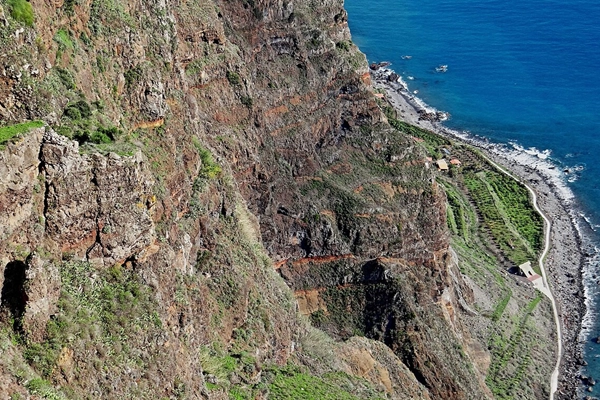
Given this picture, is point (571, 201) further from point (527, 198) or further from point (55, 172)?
point (55, 172)

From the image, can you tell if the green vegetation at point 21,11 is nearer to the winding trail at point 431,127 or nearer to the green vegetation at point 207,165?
the green vegetation at point 207,165

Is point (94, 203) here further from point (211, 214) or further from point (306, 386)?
point (306, 386)

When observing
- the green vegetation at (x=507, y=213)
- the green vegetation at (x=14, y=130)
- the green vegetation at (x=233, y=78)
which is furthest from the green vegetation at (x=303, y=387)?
the green vegetation at (x=507, y=213)

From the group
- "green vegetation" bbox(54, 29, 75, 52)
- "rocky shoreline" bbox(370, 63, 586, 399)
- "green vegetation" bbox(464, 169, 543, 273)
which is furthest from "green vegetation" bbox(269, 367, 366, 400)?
"green vegetation" bbox(464, 169, 543, 273)

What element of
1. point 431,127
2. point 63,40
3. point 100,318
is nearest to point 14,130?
point 100,318

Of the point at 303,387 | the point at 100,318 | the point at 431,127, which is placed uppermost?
the point at 431,127

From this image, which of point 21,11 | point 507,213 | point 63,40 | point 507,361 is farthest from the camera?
point 507,213
